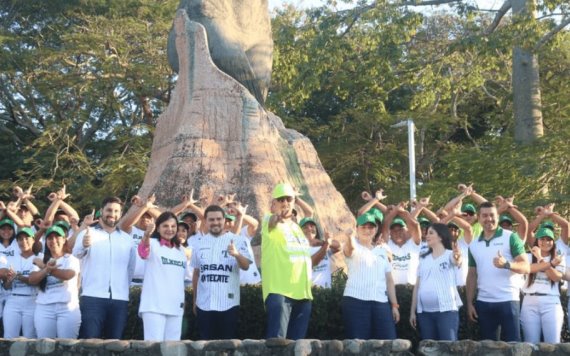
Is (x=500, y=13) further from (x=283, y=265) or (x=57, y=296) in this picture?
(x=57, y=296)

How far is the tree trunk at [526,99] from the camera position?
20344 millimetres

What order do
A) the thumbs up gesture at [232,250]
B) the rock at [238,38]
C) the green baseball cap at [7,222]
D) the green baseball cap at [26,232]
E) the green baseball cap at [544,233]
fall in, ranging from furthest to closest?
the rock at [238,38] < the green baseball cap at [7,222] < the green baseball cap at [26,232] < the green baseball cap at [544,233] < the thumbs up gesture at [232,250]

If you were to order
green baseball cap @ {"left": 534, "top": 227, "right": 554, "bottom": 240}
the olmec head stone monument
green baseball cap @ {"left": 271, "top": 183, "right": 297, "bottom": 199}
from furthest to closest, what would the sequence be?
the olmec head stone monument
green baseball cap @ {"left": 534, "top": 227, "right": 554, "bottom": 240}
green baseball cap @ {"left": 271, "top": 183, "right": 297, "bottom": 199}

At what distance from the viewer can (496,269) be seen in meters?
8.41

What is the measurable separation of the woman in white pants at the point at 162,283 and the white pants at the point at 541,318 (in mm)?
3086

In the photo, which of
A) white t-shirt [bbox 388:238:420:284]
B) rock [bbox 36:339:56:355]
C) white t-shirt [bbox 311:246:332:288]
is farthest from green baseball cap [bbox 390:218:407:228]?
rock [bbox 36:339:56:355]

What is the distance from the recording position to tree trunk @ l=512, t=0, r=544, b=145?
20344 millimetres

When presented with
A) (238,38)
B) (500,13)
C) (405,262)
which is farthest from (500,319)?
(500,13)

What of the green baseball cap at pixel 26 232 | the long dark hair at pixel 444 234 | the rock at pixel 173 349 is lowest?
the rock at pixel 173 349

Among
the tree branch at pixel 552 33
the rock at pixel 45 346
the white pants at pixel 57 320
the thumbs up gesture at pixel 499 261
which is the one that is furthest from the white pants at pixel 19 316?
the tree branch at pixel 552 33

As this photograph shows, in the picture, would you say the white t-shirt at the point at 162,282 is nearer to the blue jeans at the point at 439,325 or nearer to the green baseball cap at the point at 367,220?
the green baseball cap at the point at 367,220

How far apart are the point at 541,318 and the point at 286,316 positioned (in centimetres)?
246

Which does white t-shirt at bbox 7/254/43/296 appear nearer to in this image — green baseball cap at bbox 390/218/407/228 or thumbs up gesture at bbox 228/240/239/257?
thumbs up gesture at bbox 228/240/239/257

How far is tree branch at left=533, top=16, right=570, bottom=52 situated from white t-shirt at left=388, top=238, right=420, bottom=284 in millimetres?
9661
